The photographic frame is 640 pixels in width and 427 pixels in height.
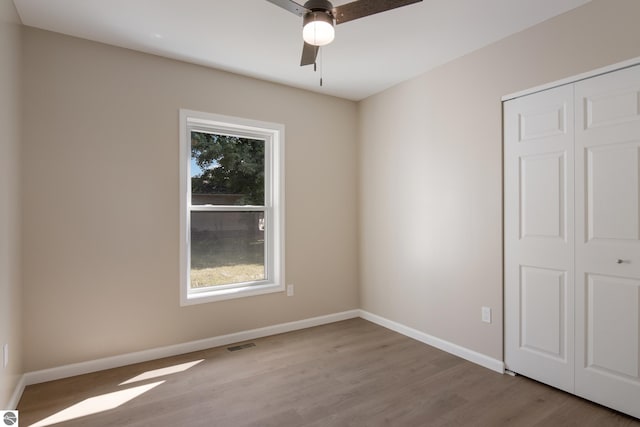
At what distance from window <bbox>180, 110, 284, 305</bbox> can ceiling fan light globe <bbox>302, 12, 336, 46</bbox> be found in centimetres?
177

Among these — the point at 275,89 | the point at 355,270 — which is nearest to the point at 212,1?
the point at 275,89

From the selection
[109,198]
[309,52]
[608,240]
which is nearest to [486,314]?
[608,240]

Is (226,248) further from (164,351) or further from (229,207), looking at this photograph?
(164,351)

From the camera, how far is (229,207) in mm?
3514

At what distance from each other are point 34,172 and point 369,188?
3.14 meters

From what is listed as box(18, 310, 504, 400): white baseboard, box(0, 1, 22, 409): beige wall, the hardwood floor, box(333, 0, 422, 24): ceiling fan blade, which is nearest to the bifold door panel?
the hardwood floor

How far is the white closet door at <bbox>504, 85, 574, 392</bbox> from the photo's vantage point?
7.89ft

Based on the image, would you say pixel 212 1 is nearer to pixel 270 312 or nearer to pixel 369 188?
pixel 369 188

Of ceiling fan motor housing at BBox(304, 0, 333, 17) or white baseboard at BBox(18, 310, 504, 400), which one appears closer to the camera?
ceiling fan motor housing at BBox(304, 0, 333, 17)

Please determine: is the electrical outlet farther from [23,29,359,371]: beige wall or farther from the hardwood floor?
[23,29,359,371]: beige wall

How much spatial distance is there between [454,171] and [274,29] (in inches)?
76.9

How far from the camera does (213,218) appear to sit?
3428mm

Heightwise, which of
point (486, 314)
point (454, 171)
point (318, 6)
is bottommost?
point (486, 314)

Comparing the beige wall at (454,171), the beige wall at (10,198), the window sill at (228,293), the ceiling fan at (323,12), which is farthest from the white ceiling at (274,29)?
the window sill at (228,293)
